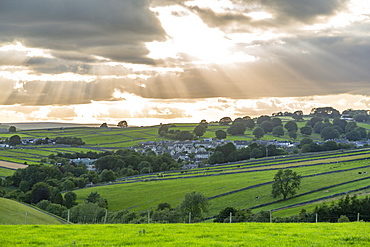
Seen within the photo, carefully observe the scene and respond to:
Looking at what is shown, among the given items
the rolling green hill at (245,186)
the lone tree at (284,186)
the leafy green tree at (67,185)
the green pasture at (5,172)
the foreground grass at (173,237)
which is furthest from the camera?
the green pasture at (5,172)

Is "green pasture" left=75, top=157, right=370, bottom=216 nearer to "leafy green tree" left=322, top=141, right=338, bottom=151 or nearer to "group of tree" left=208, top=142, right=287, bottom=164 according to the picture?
"group of tree" left=208, top=142, right=287, bottom=164

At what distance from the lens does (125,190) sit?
106 meters

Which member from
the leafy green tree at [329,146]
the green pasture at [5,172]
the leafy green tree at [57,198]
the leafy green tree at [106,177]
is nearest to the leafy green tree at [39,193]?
the leafy green tree at [57,198]

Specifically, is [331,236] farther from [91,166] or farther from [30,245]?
[91,166]

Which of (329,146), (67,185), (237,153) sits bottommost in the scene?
(67,185)

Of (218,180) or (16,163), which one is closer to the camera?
(218,180)

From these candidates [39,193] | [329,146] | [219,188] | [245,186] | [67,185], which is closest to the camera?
[245,186]

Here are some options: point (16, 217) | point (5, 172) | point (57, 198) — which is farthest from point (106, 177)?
point (16, 217)

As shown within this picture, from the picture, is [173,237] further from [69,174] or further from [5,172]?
[5,172]

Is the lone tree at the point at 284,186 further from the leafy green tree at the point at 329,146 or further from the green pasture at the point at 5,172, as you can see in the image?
the green pasture at the point at 5,172

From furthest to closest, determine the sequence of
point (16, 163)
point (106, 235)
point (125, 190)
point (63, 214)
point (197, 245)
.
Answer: point (16, 163)
point (125, 190)
point (63, 214)
point (106, 235)
point (197, 245)

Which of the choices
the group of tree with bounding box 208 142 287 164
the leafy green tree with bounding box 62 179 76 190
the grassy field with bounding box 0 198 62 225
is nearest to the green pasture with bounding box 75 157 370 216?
the leafy green tree with bounding box 62 179 76 190

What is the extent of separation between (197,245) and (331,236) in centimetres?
721

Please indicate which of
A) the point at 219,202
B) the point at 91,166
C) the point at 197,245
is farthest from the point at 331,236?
the point at 91,166
